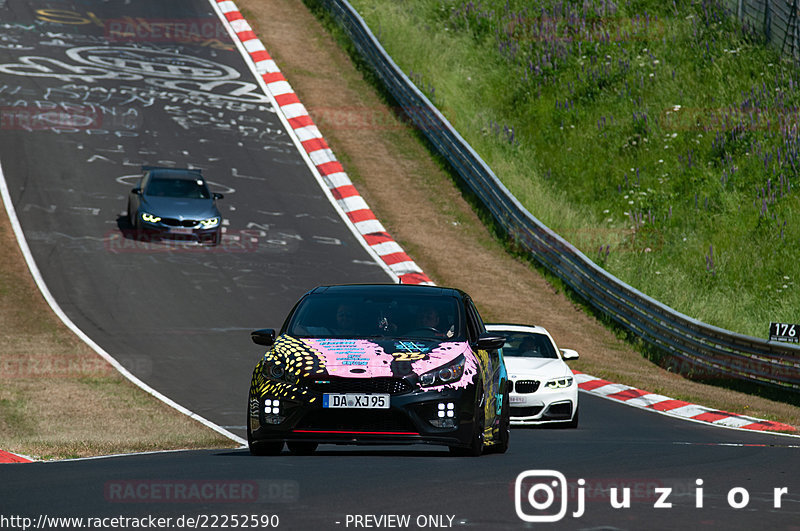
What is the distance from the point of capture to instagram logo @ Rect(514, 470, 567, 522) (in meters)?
8.20

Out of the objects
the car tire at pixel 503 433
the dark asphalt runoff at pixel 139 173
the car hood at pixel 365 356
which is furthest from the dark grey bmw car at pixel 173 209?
the car hood at pixel 365 356

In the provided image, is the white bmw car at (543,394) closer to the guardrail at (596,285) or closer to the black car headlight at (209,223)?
the guardrail at (596,285)

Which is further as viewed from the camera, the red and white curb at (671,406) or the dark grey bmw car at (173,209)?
the dark grey bmw car at (173,209)

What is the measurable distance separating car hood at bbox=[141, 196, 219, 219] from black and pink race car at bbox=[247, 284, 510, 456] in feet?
56.6

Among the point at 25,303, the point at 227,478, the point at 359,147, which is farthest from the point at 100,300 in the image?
the point at 227,478

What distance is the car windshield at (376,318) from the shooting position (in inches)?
432

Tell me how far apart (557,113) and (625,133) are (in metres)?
2.78

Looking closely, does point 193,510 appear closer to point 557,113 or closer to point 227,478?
point 227,478

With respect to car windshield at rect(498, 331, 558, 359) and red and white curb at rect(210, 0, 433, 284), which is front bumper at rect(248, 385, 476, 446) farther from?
red and white curb at rect(210, 0, 433, 284)

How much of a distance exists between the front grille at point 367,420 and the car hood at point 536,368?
6595 millimetres

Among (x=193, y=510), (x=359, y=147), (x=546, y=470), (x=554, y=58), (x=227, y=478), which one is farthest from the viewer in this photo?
(x=554, y=58)

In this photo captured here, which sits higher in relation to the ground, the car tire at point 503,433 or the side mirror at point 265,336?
the side mirror at point 265,336

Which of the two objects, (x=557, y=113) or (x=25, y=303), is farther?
(x=557, y=113)

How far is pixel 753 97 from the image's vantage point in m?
36.9
